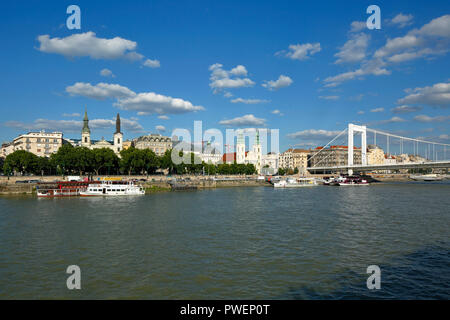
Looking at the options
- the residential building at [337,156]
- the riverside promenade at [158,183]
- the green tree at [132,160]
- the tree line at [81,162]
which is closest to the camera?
the riverside promenade at [158,183]

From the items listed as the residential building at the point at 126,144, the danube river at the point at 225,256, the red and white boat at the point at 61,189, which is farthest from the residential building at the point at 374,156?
the danube river at the point at 225,256

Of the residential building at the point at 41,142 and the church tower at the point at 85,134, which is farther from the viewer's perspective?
the church tower at the point at 85,134

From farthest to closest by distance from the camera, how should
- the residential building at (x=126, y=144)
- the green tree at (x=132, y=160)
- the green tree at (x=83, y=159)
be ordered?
the residential building at (x=126, y=144)
the green tree at (x=132, y=160)
the green tree at (x=83, y=159)

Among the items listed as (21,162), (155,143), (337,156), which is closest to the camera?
(21,162)

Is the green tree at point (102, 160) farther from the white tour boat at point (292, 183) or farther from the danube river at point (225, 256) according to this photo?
the danube river at point (225, 256)

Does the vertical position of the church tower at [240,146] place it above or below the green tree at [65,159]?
above

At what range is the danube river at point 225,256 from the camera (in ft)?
39.4

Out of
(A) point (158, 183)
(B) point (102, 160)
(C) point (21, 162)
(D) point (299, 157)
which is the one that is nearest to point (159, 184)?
(A) point (158, 183)

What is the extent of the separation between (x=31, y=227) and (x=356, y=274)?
2194 centimetres

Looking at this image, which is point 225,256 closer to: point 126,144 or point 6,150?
point 126,144

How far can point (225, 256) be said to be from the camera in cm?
1614

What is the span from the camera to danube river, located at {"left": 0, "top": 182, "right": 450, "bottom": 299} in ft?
39.4

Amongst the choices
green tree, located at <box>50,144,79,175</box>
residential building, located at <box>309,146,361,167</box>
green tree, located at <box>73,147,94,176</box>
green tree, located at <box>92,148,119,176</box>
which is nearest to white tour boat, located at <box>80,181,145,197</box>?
green tree, located at <box>73,147,94,176</box>
